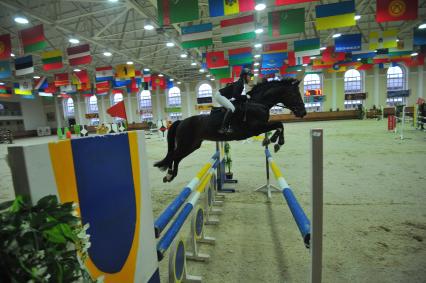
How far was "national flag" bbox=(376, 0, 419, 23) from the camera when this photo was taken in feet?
17.0

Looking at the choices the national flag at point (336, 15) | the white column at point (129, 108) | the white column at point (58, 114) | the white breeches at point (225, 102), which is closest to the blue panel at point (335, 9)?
the national flag at point (336, 15)

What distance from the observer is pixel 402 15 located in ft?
17.2

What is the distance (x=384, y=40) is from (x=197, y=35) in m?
8.34

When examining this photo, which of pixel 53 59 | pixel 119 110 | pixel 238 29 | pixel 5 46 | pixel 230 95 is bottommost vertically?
pixel 119 110

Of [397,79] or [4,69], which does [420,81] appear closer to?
[397,79]

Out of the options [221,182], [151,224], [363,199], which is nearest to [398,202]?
[363,199]

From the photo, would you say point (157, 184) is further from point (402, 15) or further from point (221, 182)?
point (402, 15)

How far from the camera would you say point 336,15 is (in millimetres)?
5648

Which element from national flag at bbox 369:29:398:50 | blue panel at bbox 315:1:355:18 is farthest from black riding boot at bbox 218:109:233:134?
national flag at bbox 369:29:398:50

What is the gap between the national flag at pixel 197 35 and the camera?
698cm

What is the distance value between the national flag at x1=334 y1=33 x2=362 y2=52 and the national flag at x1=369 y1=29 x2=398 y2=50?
164 cm

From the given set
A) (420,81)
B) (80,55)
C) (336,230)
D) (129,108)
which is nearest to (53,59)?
(80,55)

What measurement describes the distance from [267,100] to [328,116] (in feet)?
68.5

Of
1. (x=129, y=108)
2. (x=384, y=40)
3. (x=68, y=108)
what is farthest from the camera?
(x=68, y=108)
